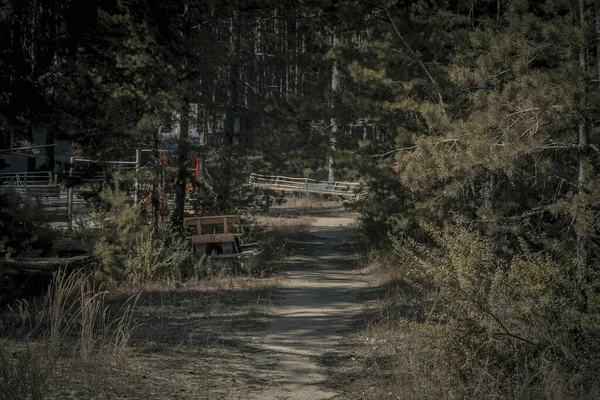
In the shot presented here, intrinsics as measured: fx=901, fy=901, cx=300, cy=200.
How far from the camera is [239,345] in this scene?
10594 millimetres

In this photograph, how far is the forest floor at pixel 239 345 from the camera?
27.0 ft

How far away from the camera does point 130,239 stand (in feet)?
49.5

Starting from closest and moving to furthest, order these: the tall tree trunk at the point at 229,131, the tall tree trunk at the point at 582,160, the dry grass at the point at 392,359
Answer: the dry grass at the point at 392,359, the tall tree trunk at the point at 582,160, the tall tree trunk at the point at 229,131

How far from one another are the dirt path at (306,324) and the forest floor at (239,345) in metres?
0.01

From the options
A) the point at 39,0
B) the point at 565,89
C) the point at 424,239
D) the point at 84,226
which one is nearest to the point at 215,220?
the point at 84,226

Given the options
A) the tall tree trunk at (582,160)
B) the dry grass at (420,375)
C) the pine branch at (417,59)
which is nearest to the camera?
the dry grass at (420,375)

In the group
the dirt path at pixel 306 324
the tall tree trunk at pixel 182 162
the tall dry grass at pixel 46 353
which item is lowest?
the dirt path at pixel 306 324

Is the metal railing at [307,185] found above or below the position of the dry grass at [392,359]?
above

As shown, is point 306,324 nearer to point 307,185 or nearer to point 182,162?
point 182,162

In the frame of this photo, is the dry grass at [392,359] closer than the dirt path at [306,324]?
Yes

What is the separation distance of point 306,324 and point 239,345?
1.88m

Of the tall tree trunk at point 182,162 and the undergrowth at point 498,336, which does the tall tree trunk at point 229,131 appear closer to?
the tall tree trunk at point 182,162

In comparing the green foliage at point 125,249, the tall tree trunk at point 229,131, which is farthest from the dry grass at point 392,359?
the tall tree trunk at point 229,131

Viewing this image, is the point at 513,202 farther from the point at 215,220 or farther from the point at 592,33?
the point at 215,220
